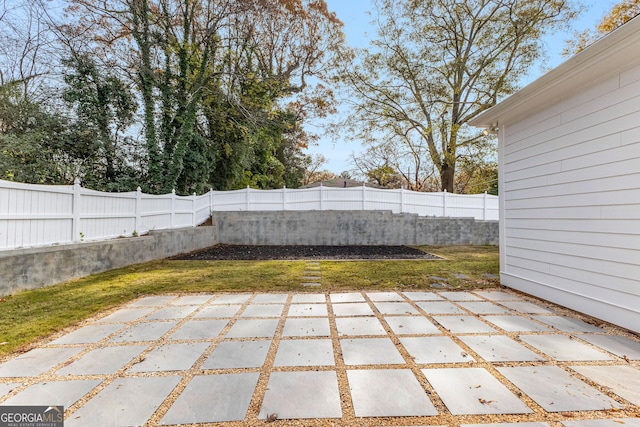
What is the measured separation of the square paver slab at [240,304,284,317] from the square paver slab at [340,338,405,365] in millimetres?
937

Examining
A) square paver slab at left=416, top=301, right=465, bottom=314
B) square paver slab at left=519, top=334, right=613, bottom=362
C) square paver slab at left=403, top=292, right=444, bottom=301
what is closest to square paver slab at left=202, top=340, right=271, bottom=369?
square paver slab at left=416, top=301, right=465, bottom=314

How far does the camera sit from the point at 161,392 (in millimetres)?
1560

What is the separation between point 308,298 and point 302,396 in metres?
1.84

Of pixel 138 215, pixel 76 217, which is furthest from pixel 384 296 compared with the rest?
pixel 138 215

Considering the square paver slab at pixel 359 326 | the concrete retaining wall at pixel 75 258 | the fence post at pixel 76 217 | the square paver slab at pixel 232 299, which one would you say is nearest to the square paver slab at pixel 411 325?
the square paver slab at pixel 359 326

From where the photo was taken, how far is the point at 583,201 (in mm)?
2898

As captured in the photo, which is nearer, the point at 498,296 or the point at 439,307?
the point at 439,307

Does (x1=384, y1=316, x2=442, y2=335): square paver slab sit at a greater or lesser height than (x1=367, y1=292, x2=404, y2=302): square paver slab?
lesser

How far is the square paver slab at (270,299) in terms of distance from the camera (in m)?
3.21

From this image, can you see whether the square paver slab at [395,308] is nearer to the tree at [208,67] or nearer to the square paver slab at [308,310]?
→ the square paver slab at [308,310]

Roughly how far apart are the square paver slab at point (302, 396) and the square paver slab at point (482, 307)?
6.61ft

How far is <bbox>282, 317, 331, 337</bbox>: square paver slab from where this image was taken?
232 centimetres

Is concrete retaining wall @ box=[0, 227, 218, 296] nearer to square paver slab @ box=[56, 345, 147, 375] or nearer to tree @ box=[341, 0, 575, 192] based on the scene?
square paver slab @ box=[56, 345, 147, 375]

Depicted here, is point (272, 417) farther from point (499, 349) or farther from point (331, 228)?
point (331, 228)
